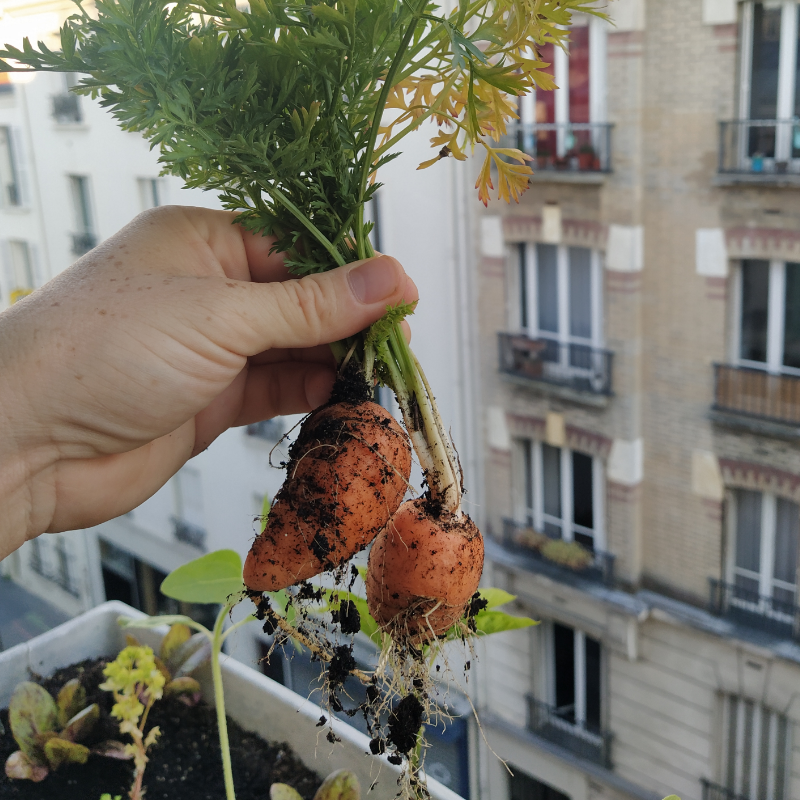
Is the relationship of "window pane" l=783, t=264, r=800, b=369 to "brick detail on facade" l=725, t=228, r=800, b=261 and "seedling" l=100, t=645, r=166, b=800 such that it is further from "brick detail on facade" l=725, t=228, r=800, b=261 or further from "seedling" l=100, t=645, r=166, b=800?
"seedling" l=100, t=645, r=166, b=800

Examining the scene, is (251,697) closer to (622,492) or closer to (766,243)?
(622,492)

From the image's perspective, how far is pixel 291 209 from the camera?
50 cm

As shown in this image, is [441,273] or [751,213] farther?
[441,273]

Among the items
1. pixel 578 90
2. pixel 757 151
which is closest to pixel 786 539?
pixel 757 151

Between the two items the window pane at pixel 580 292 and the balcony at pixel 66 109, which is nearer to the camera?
the balcony at pixel 66 109

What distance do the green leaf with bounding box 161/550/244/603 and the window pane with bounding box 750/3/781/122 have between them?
116 centimetres

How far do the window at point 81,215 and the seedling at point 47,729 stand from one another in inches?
40.9

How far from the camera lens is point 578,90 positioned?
1.63 metres

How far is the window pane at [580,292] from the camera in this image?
1852mm

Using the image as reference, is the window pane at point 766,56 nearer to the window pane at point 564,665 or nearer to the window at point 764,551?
the window at point 764,551

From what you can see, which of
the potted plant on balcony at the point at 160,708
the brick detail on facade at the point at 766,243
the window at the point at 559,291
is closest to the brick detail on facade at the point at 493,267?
the window at the point at 559,291

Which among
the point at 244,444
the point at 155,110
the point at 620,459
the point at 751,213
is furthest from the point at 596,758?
the point at 155,110

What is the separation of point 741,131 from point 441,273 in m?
0.64

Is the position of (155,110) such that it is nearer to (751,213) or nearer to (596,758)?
(751,213)
